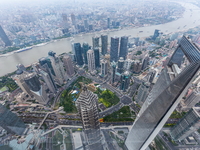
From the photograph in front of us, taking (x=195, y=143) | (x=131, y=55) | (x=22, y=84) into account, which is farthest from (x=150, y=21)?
(x=22, y=84)

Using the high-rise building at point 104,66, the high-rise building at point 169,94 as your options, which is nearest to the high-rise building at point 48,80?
the high-rise building at point 104,66

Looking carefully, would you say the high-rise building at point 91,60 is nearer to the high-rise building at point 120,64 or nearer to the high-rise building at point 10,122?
the high-rise building at point 120,64

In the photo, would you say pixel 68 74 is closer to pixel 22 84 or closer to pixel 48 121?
pixel 22 84

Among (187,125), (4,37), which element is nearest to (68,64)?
(187,125)

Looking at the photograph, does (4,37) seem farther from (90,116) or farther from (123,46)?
(90,116)

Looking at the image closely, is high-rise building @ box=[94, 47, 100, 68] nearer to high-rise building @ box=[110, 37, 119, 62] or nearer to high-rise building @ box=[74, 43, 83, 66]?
high-rise building @ box=[74, 43, 83, 66]
